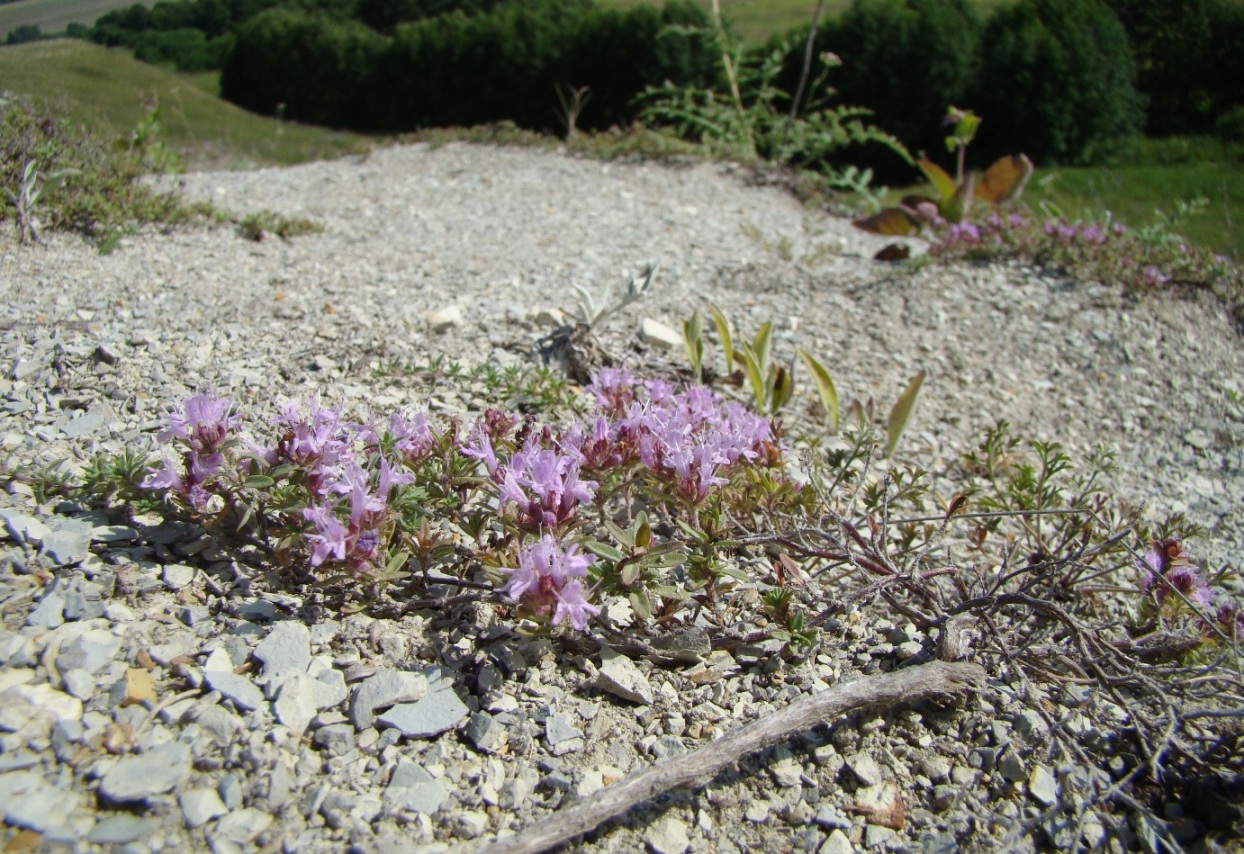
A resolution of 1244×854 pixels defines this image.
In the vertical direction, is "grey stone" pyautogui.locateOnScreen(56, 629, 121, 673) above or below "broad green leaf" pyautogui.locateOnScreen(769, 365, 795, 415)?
above

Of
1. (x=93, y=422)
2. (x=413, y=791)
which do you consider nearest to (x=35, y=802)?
(x=413, y=791)

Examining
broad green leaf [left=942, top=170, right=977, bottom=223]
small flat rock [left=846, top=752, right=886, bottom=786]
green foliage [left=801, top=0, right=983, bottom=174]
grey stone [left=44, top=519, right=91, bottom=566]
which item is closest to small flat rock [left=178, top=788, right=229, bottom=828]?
grey stone [left=44, top=519, right=91, bottom=566]

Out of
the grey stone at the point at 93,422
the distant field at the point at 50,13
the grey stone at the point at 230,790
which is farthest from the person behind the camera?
the distant field at the point at 50,13

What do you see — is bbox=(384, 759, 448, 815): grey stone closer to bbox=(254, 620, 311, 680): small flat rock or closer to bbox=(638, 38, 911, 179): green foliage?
bbox=(254, 620, 311, 680): small flat rock

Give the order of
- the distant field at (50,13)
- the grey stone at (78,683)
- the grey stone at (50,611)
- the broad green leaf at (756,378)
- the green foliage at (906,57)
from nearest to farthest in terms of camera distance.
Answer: the grey stone at (78,683) < the grey stone at (50,611) < the broad green leaf at (756,378) < the distant field at (50,13) < the green foliage at (906,57)

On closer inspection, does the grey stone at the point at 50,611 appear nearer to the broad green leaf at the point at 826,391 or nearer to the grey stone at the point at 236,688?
the grey stone at the point at 236,688

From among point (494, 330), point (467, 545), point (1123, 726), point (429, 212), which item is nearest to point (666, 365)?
point (494, 330)

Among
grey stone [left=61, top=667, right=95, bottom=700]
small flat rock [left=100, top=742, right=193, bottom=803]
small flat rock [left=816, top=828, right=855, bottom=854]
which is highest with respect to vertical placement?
grey stone [left=61, top=667, right=95, bottom=700]

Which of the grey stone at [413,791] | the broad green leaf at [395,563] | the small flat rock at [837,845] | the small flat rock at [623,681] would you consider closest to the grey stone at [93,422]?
the broad green leaf at [395,563]

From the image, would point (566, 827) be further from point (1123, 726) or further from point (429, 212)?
point (429, 212)
